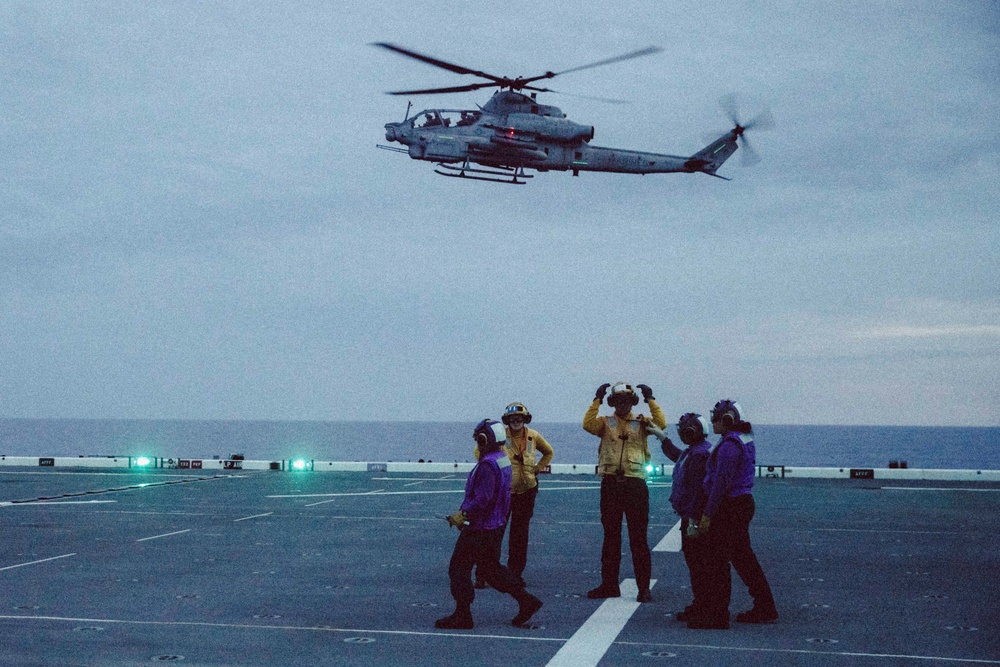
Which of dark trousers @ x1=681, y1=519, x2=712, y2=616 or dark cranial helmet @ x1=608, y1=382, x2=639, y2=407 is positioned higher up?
dark cranial helmet @ x1=608, y1=382, x2=639, y2=407

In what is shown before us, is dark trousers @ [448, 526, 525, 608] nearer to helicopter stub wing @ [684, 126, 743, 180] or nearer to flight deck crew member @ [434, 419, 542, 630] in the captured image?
flight deck crew member @ [434, 419, 542, 630]

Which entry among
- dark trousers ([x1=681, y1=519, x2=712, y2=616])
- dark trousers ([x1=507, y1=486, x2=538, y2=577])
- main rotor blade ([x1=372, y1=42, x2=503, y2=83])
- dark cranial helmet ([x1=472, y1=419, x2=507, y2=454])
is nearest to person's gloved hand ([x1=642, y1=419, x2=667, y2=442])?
dark trousers ([x1=681, y1=519, x2=712, y2=616])

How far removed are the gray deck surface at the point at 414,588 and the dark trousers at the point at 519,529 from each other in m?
0.38

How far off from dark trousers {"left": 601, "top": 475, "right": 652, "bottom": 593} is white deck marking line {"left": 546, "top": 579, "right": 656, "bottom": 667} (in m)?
0.34

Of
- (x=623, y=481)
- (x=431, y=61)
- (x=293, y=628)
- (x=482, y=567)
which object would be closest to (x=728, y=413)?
(x=623, y=481)

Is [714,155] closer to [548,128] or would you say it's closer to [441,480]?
[548,128]

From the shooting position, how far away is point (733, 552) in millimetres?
9781

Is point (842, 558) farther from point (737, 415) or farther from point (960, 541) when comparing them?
point (737, 415)

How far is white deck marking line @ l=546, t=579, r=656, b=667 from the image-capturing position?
26.5ft

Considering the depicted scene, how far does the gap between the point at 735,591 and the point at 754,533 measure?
558cm

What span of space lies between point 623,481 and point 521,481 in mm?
1570

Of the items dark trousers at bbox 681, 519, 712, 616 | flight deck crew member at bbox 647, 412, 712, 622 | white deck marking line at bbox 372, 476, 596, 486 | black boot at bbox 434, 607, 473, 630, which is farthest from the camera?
white deck marking line at bbox 372, 476, 596, 486

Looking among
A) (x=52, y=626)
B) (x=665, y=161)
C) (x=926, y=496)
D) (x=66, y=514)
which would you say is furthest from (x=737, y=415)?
(x=665, y=161)

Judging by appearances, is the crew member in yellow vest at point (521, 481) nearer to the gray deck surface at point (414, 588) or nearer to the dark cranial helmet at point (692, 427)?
the gray deck surface at point (414, 588)
